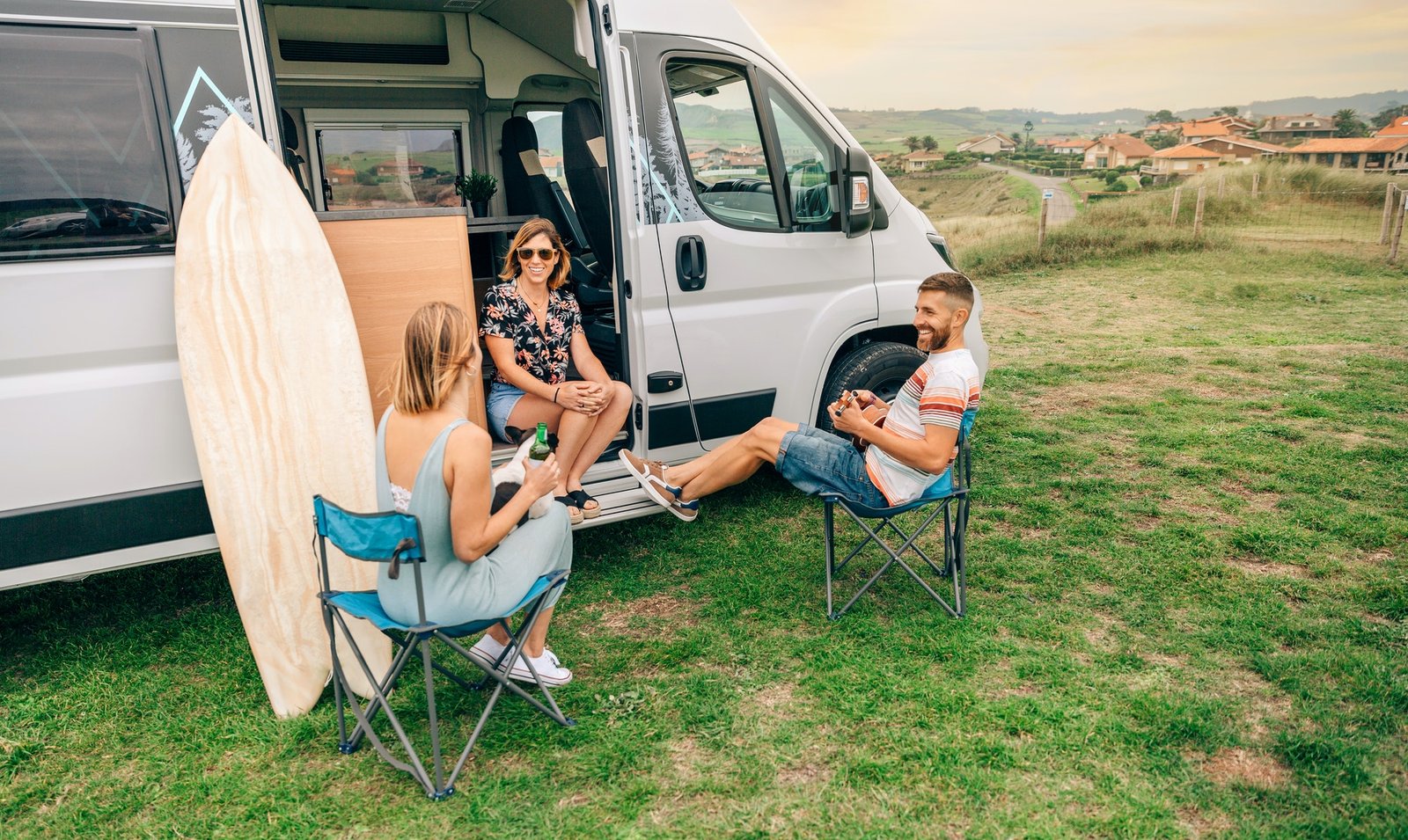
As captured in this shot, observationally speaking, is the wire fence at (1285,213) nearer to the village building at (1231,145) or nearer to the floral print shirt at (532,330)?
the floral print shirt at (532,330)

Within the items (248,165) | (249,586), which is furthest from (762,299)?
(249,586)

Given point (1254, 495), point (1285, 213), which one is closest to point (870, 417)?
point (1254, 495)

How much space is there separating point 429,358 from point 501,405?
1540 millimetres

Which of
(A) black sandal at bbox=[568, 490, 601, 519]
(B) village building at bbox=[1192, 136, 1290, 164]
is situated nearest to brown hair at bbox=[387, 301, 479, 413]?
(A) black sandal at bbox=[568, 490, 601, 519]

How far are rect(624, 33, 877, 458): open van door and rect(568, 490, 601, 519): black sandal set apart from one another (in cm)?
43

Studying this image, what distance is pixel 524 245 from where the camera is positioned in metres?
3.92

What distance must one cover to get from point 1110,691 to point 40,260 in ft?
12.3

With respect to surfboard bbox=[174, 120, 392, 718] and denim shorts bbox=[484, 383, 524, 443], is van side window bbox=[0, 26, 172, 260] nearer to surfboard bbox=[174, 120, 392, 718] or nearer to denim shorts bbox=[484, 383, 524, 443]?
surfboard bbox=[174, 120, 392, 718]

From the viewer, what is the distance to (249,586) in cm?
315

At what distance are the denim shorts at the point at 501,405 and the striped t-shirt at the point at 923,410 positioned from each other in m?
1.59

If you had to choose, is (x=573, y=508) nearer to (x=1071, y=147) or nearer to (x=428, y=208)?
(x=428, y=208)

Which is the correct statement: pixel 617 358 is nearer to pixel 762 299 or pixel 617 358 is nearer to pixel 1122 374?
pixel 762 299

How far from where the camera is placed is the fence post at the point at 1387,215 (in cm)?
1308

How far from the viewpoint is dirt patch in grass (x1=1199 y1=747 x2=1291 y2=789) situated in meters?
2.52
